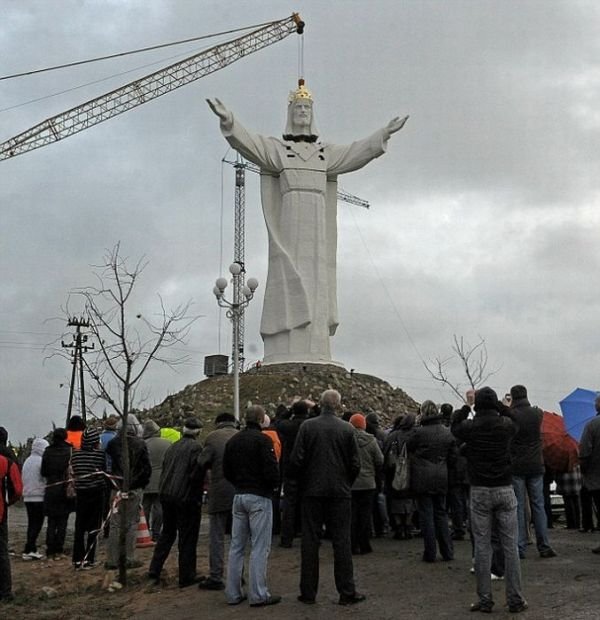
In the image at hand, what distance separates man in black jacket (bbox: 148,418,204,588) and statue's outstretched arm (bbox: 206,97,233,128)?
1959cm

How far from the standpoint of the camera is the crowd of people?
7875 millimetres

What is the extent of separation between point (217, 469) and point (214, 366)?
25.7 m

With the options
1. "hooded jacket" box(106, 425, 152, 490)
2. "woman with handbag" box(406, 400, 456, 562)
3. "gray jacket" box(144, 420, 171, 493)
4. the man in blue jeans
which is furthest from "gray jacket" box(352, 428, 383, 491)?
"gray jacket" box(144, 420, 171, 493)

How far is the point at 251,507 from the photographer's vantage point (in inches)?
322

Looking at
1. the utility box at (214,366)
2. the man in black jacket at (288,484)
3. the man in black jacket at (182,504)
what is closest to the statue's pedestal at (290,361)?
the utility box at (214,366)

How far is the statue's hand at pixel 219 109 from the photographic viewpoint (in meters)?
27.0

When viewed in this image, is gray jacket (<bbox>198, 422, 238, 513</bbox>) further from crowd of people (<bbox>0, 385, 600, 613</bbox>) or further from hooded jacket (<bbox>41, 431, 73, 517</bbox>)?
hooded jacket (<bbox>41, 431, 73, 517</bbox>)

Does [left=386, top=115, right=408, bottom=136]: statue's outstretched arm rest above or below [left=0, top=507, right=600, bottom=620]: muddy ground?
above

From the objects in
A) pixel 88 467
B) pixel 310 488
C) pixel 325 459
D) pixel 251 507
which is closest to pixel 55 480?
pixel 88 467

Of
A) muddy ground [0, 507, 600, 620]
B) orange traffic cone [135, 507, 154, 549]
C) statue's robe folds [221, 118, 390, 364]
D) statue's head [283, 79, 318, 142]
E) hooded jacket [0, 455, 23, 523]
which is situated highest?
statue's head [283, 79, 318, 142]

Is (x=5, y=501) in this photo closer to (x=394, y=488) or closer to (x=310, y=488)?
(x=310, y=488)

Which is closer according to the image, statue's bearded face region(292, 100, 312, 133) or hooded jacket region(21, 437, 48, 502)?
A: hooded jacket region(21, 437, 48, 502)

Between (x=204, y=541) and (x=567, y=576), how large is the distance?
584 centimetres

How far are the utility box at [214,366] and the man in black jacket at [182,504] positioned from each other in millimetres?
25102
